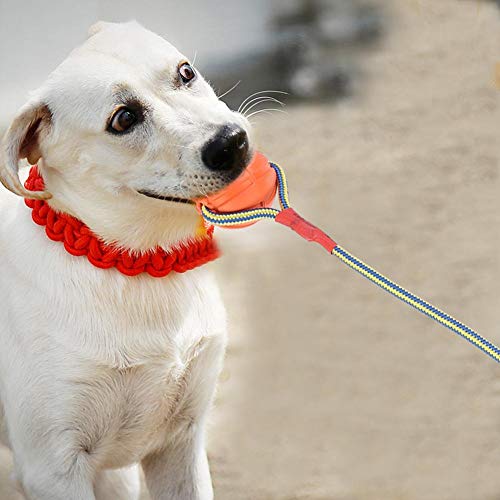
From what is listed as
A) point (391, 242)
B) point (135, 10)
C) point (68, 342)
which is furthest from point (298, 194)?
point (68, 342)

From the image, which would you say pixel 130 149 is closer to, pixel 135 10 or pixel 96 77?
pixel 96 77

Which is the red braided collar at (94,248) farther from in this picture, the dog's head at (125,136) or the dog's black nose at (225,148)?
the dog's black nose at (225,148)

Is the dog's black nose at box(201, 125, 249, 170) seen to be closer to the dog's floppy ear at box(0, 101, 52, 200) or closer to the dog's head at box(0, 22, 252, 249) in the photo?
the dog's head at box(0, 22, 252, 249)

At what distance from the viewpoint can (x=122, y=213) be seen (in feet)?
6.79

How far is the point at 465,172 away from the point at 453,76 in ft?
2.77

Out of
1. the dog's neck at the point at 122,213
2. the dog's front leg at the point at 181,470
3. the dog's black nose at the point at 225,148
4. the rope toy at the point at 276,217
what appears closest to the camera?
the rope toy at the point at 276,217

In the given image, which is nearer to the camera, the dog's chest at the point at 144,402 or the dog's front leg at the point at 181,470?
the dog's chest at the point at 144,402

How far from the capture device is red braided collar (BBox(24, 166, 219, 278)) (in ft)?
6.98

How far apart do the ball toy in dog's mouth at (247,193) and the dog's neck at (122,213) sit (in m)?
0.09

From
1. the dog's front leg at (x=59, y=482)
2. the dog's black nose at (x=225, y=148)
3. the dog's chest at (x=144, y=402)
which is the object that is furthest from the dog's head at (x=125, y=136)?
the dog's front leg at (x=59, y=482)

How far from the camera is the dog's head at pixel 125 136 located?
76.4 inches

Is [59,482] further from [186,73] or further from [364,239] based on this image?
[364,239]

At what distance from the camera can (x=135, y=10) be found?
4.51 meters

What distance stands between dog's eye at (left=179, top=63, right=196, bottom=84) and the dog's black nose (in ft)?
0.69
